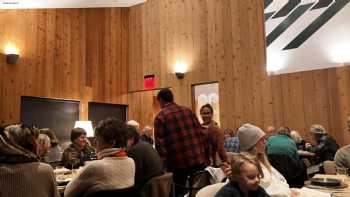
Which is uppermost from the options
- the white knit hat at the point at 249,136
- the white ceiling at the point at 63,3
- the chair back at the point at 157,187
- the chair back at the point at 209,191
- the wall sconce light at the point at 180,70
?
the white ceiling at the point at 63,3

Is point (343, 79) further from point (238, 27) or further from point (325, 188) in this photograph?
point (325, 188)

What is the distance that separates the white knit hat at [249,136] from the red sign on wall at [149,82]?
21.8 ft

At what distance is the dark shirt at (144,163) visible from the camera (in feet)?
9.18

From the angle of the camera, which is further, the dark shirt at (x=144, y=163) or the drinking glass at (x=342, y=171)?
the drinking glass at (x=342, y=171)

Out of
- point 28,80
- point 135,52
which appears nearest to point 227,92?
point 135,52

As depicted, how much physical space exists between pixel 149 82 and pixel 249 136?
683 cm

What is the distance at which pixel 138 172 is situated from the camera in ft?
9.20

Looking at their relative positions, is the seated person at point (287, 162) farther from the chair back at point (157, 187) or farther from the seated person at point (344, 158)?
the chair back at point (157, 187)

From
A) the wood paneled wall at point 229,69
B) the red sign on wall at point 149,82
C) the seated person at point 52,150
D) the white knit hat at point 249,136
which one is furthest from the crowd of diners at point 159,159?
the red sign on wall at point 149,82

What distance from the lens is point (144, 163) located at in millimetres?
2818

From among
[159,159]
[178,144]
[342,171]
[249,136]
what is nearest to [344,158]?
[342,171]

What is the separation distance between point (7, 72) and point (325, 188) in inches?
250

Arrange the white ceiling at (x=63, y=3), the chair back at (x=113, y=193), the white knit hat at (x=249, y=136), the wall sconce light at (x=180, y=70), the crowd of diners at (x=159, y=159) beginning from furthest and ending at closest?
the wall sconce light at (x=180, y=70), the white ceiling at (x=63, y=3), the white knit hat at (x=249, y=136), the chair back at (x=113, y=193), the crowd of diners at (x=159, y=159)

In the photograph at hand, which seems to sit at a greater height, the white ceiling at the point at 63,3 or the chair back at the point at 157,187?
the white ceiling at the point at 63,3
